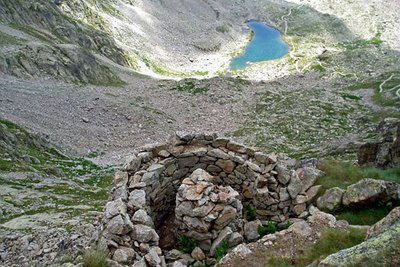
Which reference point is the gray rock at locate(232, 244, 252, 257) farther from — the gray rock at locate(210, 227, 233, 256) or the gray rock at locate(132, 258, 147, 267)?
the gray rock at locate(132, 258, 147, 267)

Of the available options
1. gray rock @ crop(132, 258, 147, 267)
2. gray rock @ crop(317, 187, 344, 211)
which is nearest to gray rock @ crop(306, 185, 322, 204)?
gray rock @ crop(317, 187, 344, 211)

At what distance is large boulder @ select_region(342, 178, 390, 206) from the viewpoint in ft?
53.0

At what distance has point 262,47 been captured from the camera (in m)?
116

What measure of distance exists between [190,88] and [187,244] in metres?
49.3

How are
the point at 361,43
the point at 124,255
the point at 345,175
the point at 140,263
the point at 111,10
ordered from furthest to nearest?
the point at 361,43 < the point at 111,10 < the point at 345,175 < the point at 124,255 < the point at 140,263

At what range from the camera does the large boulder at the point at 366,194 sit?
16.2m

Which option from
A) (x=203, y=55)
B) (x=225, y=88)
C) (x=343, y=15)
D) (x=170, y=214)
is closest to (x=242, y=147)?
(x=170, y=214)

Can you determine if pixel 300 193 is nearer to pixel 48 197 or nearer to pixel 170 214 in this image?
pixel 170 214

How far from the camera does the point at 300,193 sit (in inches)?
699

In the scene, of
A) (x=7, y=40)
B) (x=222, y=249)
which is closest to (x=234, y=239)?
(x=222, y=249)

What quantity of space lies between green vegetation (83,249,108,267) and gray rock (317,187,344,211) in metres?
9.56

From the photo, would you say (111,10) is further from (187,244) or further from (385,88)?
(187,244)

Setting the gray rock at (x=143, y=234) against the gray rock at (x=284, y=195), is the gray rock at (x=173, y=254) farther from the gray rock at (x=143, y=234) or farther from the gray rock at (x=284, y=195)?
the gray rock at (x=284, y=195)

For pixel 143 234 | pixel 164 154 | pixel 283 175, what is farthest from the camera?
pixel 164 154
